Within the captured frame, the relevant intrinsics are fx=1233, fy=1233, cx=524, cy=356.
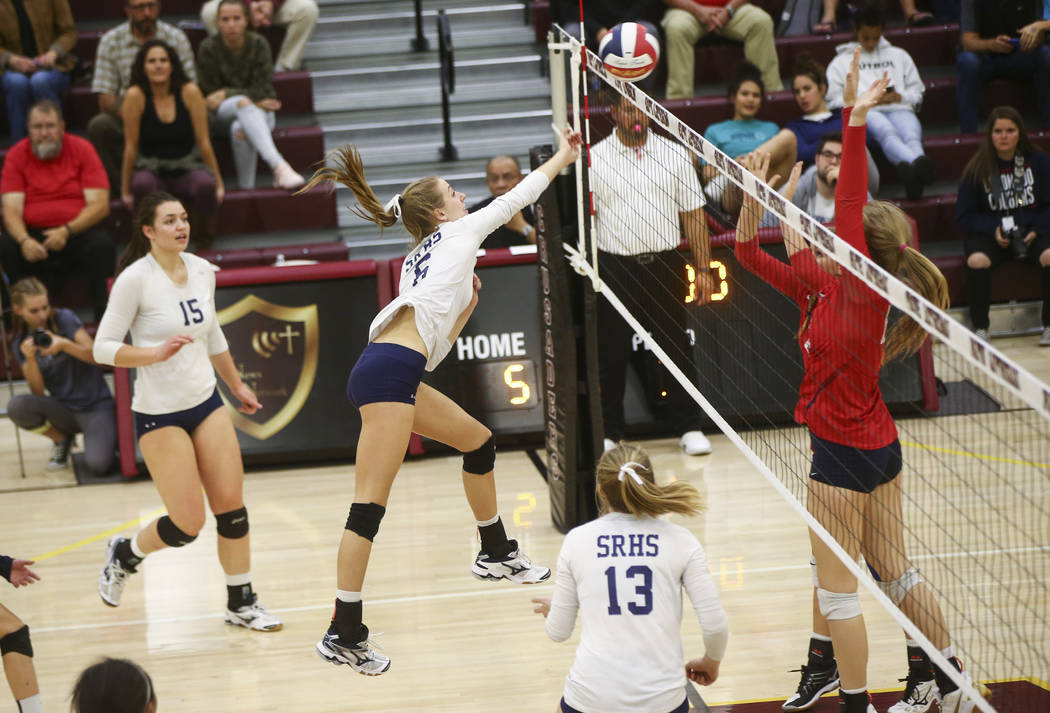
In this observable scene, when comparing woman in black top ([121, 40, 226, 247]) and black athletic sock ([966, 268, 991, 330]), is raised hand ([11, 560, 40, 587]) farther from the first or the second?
black athletic sock ([966, 268, 991, 330])

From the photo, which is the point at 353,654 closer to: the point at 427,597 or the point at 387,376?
the point at 387,376

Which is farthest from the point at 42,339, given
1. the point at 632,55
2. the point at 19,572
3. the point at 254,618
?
the point at 632,55

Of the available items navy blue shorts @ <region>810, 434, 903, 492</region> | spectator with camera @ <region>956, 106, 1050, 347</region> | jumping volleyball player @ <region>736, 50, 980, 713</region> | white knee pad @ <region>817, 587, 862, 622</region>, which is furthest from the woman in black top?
white knee pad @ <region>817, 587, 862, 622</region>

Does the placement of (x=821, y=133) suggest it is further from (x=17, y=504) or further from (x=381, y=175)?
(x=17, y=504)

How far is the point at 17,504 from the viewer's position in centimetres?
845

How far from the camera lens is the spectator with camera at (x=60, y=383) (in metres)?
8.71

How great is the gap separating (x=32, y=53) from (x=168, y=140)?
2.15 m

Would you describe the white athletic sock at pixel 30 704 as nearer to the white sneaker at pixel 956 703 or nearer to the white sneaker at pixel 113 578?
the white sneaker at pixel 113 578

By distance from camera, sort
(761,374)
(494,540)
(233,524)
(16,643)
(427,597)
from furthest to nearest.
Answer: (761,374), (427,597), (233,524), (494,540), (16,643)

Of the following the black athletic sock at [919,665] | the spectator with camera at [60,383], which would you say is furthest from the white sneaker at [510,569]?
the spectator with camera at [60,383]

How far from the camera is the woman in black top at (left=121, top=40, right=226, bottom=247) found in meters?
10.1

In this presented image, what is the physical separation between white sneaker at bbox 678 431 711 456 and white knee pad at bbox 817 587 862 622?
4110 mm

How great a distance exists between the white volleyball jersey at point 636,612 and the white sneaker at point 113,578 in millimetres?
3361

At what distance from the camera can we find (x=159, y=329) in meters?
6.12
